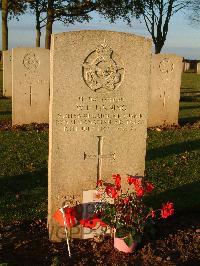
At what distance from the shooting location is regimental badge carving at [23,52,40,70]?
11602 mm

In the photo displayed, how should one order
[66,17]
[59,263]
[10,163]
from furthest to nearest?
[66,17], [10,163], [59,263]

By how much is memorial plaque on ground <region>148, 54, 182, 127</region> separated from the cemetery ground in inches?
75.3

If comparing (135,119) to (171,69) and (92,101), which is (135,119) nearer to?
(92,101)

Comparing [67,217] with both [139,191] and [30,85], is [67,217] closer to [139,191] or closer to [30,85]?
[139,191]

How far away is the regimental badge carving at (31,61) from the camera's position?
1160 centimetres

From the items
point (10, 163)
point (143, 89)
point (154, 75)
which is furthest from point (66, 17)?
point (143, 89)

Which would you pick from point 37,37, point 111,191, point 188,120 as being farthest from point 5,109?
point 37,37

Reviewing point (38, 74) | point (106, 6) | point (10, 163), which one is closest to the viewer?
point (10, 163)

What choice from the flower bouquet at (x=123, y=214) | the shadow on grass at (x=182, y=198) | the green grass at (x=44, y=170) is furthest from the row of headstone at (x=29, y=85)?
the flower bouquet at (x=123, y=214)

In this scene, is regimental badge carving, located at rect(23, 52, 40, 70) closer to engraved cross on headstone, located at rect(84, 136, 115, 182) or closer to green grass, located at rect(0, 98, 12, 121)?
green grass, located at rect(0, 98, 12, 121)

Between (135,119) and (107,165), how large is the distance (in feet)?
2.03

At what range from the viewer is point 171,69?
12.2 meters

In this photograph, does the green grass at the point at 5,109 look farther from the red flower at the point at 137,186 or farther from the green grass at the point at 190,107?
the red flower at the point at 137,186

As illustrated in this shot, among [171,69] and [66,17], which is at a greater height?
[66,17]
